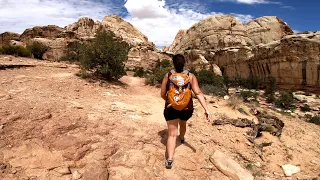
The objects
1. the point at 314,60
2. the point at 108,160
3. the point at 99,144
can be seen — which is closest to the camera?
the point at 108,160

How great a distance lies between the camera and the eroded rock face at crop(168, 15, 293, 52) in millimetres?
43406

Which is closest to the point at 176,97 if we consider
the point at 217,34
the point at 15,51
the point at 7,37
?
the point at 15,51

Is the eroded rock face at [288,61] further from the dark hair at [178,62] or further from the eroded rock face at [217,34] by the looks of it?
the dark hair at [178,62]

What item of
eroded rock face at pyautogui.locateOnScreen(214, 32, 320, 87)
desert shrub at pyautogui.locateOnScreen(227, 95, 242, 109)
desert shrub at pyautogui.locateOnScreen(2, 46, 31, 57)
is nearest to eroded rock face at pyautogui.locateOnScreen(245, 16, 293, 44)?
eroded rock face at pyautogui.locateOnScreen(214, 32, 320, 87)

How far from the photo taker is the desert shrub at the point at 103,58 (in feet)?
35.3

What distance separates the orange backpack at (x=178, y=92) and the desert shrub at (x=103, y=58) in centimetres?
750

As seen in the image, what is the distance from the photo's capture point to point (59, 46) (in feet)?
107

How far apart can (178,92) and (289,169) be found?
8.75 feet

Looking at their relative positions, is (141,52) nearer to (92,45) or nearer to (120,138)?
(92,45)

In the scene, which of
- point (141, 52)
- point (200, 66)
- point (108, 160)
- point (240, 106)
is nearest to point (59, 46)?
point (141, 52)

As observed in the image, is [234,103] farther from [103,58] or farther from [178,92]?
[103,58]

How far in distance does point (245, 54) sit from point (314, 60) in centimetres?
1032

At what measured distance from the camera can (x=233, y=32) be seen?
4447 centimetres

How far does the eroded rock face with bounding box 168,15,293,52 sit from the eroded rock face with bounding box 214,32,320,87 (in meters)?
7.74
